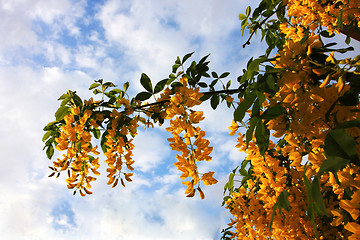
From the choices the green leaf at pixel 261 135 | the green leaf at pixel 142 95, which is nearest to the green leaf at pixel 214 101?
the green leaf at pixel 142 95

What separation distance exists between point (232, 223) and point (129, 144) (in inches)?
44.7

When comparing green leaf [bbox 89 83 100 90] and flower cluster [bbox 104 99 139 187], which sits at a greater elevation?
green leaf [bbox 89 83 100 90]

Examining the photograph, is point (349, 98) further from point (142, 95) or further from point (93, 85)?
point (93, 85)

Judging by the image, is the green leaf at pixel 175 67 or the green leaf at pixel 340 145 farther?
the green leaf at pixel 175 67

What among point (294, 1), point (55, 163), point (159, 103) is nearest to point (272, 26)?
point (294, 1)

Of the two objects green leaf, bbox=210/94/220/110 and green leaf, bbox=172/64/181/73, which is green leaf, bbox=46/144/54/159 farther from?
green leaf, bbox=210/94/220/110

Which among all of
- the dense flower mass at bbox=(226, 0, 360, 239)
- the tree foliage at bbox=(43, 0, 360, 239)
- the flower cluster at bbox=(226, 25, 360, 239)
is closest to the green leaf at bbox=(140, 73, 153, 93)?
the tree foliage at bbox=(43, 0, 360, 239)

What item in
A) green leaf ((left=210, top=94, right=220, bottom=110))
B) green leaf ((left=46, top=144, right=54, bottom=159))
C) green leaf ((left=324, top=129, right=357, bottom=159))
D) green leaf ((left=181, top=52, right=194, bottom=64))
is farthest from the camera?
green leaf ((left=46, top=144, right=54, bottom=159))

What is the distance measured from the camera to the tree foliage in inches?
33.2

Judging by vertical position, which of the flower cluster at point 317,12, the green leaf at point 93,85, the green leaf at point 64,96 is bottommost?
the green leaf at point 64,96

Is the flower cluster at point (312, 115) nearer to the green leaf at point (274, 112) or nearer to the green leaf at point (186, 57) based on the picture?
the green leaf at point (274, 112)

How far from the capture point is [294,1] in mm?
2312

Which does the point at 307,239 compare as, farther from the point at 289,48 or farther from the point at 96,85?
the point at 96,85

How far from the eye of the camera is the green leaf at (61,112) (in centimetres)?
198
